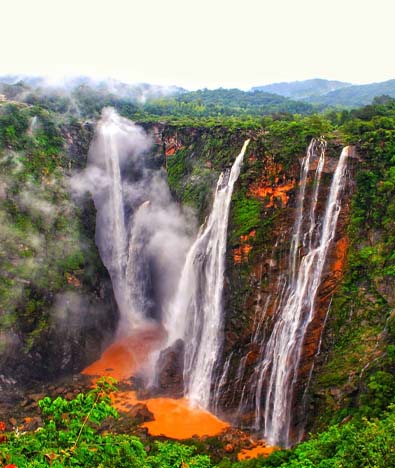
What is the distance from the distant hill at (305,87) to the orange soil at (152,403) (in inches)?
3186

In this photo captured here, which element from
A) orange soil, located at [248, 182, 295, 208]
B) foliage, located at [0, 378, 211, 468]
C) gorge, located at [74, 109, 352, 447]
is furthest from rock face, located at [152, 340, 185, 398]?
foliage, located at [0, 378, 211, 468]

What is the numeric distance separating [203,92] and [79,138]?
39.9 m

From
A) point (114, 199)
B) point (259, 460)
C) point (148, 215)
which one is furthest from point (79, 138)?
point (259, 460)

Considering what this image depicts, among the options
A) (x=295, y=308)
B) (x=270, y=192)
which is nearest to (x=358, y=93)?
(x=270, y=192)

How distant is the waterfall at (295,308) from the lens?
56.5 ft

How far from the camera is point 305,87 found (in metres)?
111

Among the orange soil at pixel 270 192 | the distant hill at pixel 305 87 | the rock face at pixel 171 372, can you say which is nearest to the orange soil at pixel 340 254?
the orange soil at pixel 270 192

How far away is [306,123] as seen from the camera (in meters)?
21.5

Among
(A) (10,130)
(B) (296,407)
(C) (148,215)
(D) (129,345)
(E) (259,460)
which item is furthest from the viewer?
(C) (148,215)

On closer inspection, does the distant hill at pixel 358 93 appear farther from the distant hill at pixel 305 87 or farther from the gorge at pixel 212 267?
the gorge at pixel 212 267

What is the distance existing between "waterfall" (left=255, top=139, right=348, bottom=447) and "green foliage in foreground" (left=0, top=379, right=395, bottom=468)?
27.7 feet

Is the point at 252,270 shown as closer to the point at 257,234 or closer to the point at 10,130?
the point at 257,234

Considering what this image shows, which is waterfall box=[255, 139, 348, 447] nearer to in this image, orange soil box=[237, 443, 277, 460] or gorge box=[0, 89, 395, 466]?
gorge box=[0, 89, 395, 466]

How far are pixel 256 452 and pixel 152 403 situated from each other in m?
5.31
